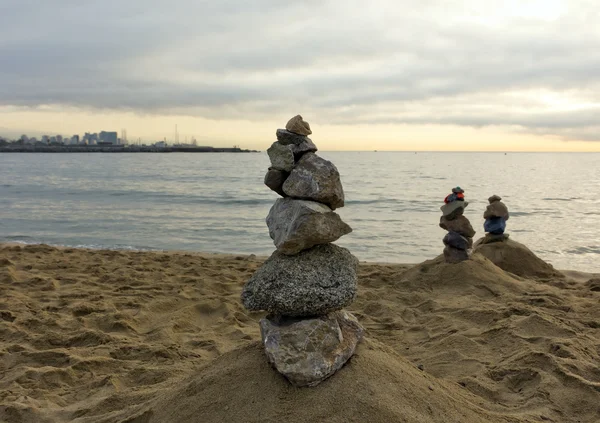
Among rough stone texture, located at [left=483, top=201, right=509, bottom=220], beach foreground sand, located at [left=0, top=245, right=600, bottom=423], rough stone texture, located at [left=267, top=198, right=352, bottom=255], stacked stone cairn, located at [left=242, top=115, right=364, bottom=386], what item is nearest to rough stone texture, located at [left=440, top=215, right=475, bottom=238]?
beach foreground sand, located at [left=0, top=245, right=600, bottom=423]

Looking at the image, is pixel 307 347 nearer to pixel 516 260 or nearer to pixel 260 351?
pixel 260 351

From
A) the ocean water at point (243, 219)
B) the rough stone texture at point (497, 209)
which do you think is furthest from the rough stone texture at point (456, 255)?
the ocean water at point (243, 219)

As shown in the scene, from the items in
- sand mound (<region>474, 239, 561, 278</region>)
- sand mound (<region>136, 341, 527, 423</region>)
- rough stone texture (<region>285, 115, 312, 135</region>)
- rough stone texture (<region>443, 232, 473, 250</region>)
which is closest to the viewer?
sand mound (<region>136, 341, 527, 423</region>)

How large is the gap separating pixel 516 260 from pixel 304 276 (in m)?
7.44

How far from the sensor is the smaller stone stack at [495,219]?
9.71 metres

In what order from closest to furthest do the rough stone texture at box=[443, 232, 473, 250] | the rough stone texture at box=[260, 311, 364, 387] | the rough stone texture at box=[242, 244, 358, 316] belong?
1. the rough stone texture at box=[260, 311, 364, 387]
2. the rough stone texture at box=[242, 244, 358, 316]
3. the rough stone texture at box=[443, 232, 473, 250]

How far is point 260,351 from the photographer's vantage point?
3.72 metres

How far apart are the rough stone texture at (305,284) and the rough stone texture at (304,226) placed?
4.0 inches

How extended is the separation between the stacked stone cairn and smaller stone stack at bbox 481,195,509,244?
691 cm

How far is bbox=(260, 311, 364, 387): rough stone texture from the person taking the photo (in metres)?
3.28

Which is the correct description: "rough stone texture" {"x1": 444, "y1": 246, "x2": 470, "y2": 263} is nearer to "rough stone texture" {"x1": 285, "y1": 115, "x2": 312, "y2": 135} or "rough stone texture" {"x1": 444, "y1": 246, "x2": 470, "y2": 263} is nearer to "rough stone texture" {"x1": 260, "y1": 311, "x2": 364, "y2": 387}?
"rough stone texture" {"x1": 260, "y1": 311, "x2": 364, "y2": 387}

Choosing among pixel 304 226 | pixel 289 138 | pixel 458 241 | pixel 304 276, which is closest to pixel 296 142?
pixel 289 138

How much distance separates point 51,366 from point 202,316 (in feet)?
6.88

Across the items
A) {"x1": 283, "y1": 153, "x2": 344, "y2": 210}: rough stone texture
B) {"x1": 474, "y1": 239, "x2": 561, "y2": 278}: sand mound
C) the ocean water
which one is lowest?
the ocean water
